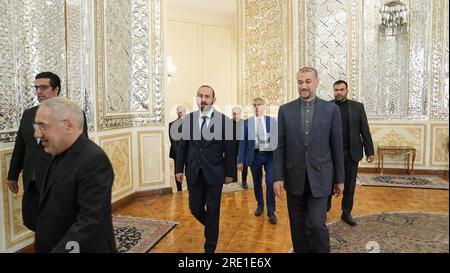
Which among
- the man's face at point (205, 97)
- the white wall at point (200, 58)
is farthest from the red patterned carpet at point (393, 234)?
the white wall at point (200, 58)

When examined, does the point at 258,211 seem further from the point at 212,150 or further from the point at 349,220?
the point at 212,150

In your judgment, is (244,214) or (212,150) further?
(244,214)

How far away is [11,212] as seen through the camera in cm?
330

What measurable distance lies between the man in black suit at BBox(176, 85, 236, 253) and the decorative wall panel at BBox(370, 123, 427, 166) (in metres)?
5.15

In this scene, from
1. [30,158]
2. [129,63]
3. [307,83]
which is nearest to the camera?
[307,83]

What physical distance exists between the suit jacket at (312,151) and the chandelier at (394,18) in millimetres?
5353

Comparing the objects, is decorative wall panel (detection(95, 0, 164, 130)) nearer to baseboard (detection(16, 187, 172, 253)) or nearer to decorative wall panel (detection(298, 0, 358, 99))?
baseboard (detection(16, 187, 172, 253))

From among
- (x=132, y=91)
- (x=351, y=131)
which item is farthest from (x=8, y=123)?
(x=351, y=131)

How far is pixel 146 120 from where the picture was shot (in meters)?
5.75

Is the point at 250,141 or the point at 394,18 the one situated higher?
the point at 394,18

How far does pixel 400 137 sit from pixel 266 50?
3.17 m

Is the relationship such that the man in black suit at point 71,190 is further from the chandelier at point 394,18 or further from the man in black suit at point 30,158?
the chandelier at point 394,18

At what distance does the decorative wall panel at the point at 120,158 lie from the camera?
16.3 ft

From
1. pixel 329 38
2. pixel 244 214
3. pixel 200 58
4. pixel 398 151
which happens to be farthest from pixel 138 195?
pixel 200 58
